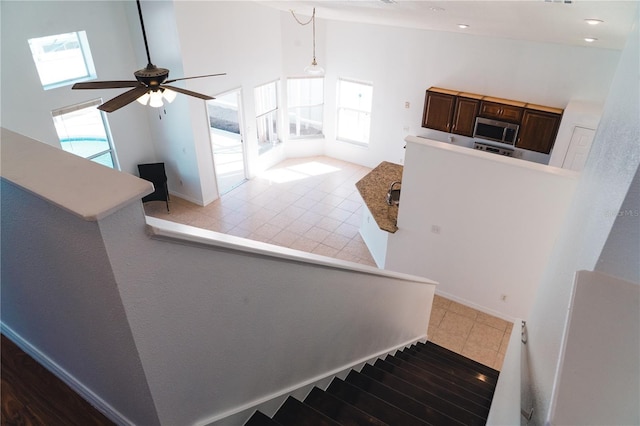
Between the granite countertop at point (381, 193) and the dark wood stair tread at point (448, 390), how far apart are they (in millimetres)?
2679

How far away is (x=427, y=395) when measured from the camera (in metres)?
2.96

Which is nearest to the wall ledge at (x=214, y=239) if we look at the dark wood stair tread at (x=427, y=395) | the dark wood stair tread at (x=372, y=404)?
the dark wood stair tread at (x=372, y=404)

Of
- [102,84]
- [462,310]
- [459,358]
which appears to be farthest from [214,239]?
[462,310]

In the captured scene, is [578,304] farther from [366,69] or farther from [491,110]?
[366,69]

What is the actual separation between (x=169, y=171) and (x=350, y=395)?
6606mm

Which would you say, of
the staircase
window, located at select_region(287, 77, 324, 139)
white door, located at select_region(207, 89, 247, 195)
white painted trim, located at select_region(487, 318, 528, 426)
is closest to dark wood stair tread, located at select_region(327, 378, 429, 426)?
the staircase

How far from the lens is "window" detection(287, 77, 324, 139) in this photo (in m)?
9.51

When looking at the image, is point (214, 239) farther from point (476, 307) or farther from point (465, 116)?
point (465, 116)

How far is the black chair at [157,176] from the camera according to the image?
776 cm

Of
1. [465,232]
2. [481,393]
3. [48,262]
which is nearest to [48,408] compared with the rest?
[48,262]

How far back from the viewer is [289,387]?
2.35m

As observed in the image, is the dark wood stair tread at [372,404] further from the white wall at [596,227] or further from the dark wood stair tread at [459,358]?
the dark wood stair tread at [459,358]

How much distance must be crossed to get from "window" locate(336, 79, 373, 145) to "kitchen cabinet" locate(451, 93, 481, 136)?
2089 millimetres

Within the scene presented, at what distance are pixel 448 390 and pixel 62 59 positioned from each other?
6836 mm
